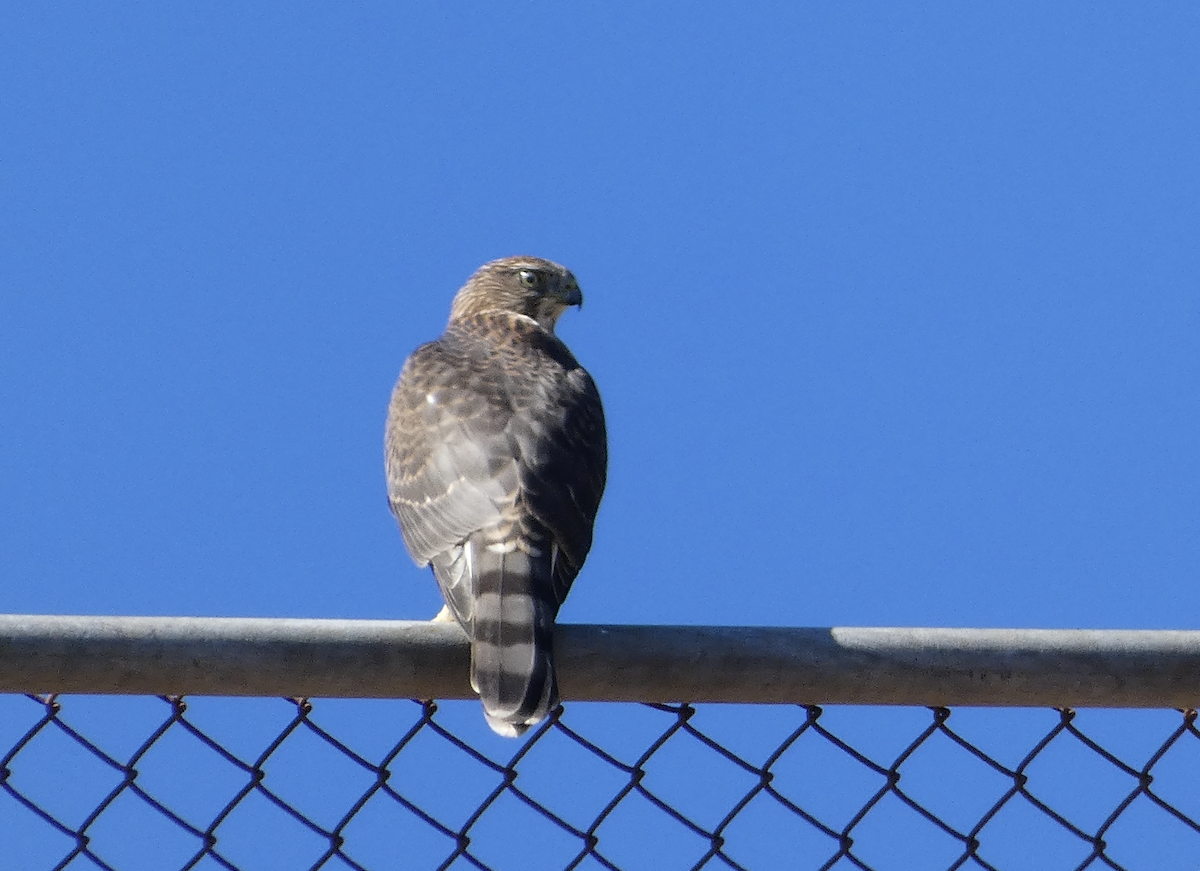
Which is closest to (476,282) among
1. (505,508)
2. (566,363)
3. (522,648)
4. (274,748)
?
(566,363)

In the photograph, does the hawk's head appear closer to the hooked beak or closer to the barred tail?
the hooked beak

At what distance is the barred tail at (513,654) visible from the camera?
8.50 ft

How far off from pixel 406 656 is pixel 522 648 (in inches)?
16.7

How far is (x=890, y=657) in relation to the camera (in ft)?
7.96

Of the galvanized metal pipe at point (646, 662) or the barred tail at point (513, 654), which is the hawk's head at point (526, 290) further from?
the galvanized metal pipe at point (646, 662)

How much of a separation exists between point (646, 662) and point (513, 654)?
392 millimetres

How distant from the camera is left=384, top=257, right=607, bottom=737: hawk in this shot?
2699mm

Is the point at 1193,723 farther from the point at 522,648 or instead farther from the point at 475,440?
the point at 475,440

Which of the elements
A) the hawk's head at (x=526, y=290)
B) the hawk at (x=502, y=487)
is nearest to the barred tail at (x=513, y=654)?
the hawk at (x=502, y=487)

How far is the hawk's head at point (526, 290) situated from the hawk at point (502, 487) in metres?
0.85

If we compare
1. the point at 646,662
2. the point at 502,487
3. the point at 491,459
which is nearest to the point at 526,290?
the point at 491,459

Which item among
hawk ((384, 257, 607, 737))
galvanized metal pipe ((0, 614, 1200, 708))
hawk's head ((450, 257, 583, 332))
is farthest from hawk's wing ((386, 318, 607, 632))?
hawk's head ((450, 257, 583, 332))

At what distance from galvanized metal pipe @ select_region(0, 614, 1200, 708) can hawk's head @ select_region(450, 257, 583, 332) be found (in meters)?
3.71

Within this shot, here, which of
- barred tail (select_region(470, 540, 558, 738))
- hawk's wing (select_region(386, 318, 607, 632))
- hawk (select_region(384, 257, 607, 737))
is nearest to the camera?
barred tail (select_region(470, 540, 558, 738))
